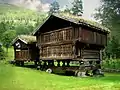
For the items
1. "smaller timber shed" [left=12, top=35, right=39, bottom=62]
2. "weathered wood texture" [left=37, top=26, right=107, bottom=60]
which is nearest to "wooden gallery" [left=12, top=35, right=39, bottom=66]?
"smaller timber shed" [left=12, top=35, right=39, bottom=62]

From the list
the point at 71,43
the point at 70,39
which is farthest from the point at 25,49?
the point at 71,43

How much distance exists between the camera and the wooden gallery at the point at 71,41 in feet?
82.0

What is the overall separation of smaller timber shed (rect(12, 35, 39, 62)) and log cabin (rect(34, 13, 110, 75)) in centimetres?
557

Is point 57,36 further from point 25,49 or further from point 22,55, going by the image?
point 22,55

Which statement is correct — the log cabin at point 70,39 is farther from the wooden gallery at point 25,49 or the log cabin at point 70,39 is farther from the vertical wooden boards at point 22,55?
the vertical wooden boards at point 22,55

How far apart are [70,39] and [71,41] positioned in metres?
0.34

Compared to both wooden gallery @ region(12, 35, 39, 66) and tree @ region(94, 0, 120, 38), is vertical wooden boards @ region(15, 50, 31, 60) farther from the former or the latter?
tree @ region(94, 0, 120, 38)

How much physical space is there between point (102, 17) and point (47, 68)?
25.3 metres

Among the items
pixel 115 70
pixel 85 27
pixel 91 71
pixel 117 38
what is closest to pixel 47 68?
pixel 91 71

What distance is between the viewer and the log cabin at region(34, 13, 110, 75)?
82.2 ft

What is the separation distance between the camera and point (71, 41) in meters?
25.3

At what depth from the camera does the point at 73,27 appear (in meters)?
25.2

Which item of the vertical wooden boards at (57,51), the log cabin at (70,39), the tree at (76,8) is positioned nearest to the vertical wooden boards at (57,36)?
the log cabin at (70,39)

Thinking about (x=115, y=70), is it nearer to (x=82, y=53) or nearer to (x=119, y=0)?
(x=82, y=53)
